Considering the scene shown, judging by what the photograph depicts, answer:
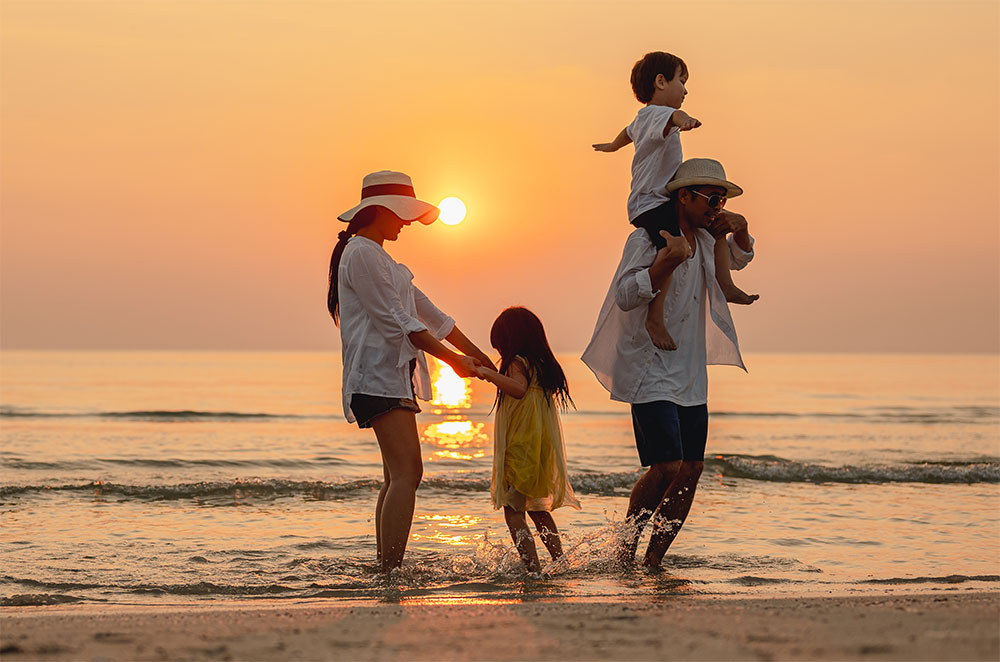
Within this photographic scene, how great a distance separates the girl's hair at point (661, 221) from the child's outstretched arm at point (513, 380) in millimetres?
1104

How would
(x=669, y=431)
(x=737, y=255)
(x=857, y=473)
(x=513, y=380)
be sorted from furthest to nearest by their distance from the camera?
(x=857, y=473) → (x=513, y=380) → (x=737, y=255) → (x=669, y=431)

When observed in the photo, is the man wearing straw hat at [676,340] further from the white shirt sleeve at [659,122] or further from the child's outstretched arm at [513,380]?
the child's outstretched arm at [513,380]

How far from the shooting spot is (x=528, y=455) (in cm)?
562

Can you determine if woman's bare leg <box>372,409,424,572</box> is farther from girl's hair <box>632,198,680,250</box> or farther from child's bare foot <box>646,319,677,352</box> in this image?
girl's hair <box>632,198,680,250</box>

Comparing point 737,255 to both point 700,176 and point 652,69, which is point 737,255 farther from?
point 652,69

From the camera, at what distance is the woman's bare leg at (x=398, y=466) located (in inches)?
200

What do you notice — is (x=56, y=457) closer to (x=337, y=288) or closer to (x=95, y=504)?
(x=95, y=504)

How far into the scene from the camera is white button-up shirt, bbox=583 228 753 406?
5078mm

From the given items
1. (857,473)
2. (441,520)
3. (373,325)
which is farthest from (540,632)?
(857,473)

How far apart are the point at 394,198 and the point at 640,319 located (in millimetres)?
1431

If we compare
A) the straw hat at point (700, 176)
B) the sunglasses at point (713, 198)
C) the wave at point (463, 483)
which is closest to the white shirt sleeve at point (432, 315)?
the straw hat at point (700, 176)

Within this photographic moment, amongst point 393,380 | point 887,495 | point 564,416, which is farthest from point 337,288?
point 564,416

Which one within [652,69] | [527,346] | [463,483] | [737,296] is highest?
[652,69]

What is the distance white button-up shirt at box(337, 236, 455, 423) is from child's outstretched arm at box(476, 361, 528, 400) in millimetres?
512
